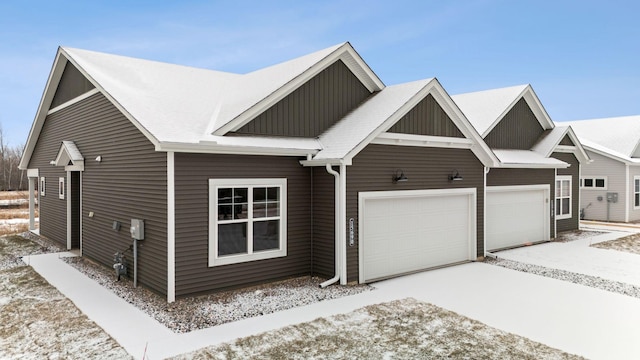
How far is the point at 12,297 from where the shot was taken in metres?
8.54

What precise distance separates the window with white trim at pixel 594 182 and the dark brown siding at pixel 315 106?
1682 cm

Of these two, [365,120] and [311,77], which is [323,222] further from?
[311,77]

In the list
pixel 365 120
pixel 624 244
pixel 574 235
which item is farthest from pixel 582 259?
pixel 365 120

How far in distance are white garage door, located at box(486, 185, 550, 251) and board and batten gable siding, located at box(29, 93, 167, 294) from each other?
32.8ft

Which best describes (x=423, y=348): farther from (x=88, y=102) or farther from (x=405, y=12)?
(x=405, y=12)

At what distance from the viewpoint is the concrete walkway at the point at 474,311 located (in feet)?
20.7

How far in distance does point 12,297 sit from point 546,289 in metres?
11.1

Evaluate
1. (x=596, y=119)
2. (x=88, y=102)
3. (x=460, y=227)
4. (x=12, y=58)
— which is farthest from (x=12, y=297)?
(x=12, y=58)

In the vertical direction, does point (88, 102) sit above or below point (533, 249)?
above

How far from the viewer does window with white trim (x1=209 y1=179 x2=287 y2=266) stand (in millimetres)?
8555

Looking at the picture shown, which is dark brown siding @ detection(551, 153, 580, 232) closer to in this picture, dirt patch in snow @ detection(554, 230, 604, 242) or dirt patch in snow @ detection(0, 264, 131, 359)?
dirt patch in snow @ detection(554, 230, 604, 242)

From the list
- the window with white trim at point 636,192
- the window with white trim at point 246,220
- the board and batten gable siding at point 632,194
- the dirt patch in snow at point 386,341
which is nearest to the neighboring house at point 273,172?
the window with white trim at point 246,220

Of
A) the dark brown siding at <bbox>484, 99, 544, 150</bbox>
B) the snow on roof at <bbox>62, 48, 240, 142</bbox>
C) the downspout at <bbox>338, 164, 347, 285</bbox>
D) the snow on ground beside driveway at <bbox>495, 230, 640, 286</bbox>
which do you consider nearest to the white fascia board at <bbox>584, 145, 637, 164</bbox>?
the dark brown siding at <bbox>484, 99, 544, 150</bbox>

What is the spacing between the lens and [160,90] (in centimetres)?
1092
